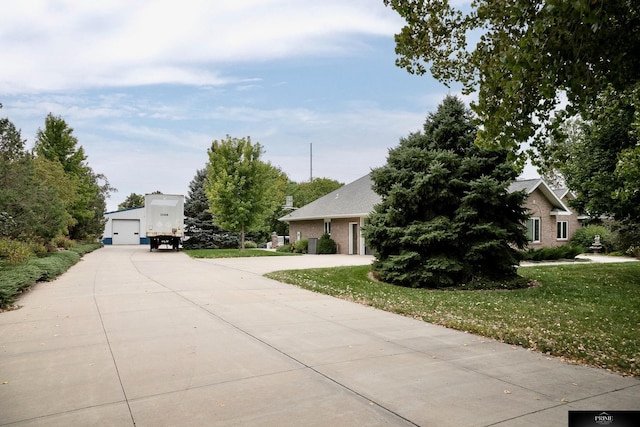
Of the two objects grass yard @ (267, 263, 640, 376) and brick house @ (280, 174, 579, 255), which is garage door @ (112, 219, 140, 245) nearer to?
brick house @ (280, 174, 579, 255)

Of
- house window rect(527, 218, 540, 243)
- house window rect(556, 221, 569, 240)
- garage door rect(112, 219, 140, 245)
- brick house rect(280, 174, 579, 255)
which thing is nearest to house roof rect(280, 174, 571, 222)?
brick house rect(280, 174, 579, 255)

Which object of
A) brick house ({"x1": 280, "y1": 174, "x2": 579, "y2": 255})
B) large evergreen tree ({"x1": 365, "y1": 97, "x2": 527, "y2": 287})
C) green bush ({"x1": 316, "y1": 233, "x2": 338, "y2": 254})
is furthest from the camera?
green bush ({"x1": 316, "y1": 233, "x2": 338, "y2": 254})

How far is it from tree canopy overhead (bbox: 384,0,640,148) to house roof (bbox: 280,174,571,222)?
15927mm

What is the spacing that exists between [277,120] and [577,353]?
2681cm

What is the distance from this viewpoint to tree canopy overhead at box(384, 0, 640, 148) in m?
5.00

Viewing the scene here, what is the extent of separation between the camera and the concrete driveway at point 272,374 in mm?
3703

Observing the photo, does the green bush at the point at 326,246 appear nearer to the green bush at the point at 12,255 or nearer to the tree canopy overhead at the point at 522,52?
the green bush at the point at 12,255

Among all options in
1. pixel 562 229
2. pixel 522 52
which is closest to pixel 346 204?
pixel 562 229

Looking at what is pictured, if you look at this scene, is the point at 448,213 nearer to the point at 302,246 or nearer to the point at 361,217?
the point at 361,217

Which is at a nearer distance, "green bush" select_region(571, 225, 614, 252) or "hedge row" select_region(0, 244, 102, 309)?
"hedge row" select_region(0, 244, 102, 309)

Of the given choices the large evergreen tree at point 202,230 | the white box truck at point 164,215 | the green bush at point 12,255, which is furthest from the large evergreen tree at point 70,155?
the green bush at point 12,255

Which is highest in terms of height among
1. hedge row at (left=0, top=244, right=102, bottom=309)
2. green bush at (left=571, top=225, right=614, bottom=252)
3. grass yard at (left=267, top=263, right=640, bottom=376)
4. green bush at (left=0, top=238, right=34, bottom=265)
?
green bush at (left=571, top=225, right=614, bottom=252)

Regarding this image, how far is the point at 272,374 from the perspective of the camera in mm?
4703

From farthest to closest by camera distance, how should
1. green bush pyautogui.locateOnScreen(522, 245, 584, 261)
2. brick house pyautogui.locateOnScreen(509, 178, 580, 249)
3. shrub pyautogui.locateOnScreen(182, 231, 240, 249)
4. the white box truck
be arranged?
shrub pyautogui.locateOnScreen(182, 231, 240, 249)
the white box truck
brick house pyautogui.locateOnScreen(509, 178, 580, 249)
green bush pyautogui.locateOnScreen(522, 245, 584, 261)
